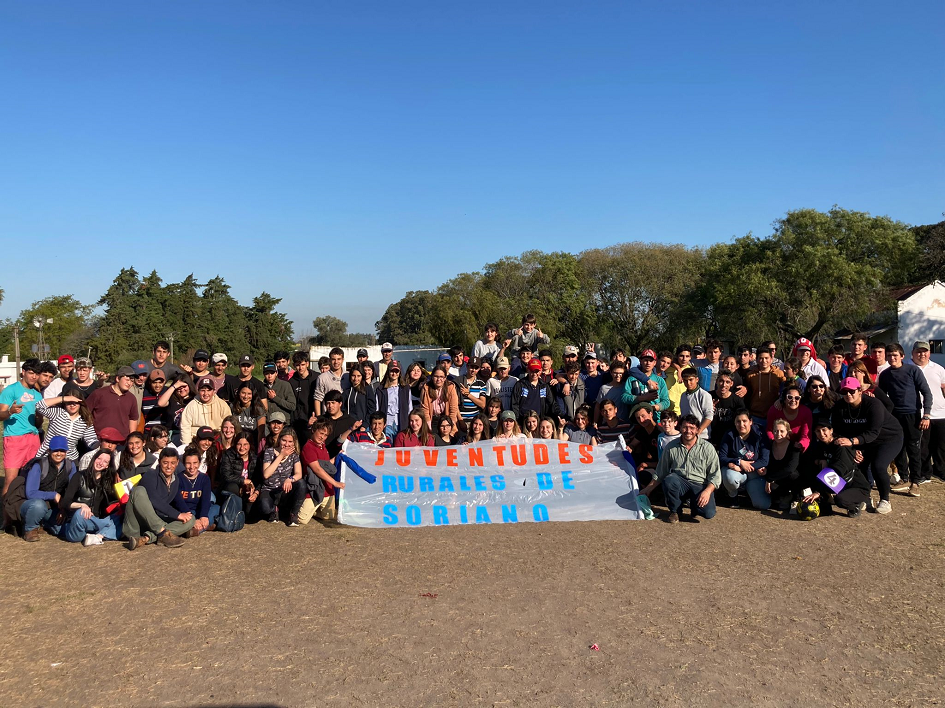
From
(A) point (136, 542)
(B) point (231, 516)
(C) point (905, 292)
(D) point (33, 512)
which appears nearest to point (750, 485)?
(B) point (231, 516)

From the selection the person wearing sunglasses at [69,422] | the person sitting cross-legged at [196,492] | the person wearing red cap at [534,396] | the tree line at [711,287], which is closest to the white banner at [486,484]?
the person wearing red cap at [534,396]

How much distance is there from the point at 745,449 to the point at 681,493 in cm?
116

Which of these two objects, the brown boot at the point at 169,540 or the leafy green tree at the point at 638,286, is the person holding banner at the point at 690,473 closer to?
the brown boot at the point at 169,540

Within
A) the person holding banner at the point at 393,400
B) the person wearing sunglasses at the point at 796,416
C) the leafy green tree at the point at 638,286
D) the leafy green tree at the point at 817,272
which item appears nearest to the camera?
the person wearing sunglasses at the point at 796,416

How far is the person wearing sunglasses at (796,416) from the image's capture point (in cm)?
855

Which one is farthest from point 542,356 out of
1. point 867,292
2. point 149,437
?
point 867,292

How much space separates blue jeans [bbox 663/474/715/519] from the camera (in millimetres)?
8180

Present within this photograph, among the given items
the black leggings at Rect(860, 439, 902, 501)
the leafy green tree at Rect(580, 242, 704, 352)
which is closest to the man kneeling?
the black leggings at Rect(860, 439, 902, 501)

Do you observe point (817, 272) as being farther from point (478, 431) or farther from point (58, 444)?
point (58, 444)

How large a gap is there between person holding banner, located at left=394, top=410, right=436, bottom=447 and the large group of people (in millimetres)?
29

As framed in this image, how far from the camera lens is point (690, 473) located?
8289mm

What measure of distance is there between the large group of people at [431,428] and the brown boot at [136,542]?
0.27 ft

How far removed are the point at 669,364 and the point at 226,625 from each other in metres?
6.70

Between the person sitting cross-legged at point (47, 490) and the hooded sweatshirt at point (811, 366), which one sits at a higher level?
the hooded sweatshirt at point (811, 366)
